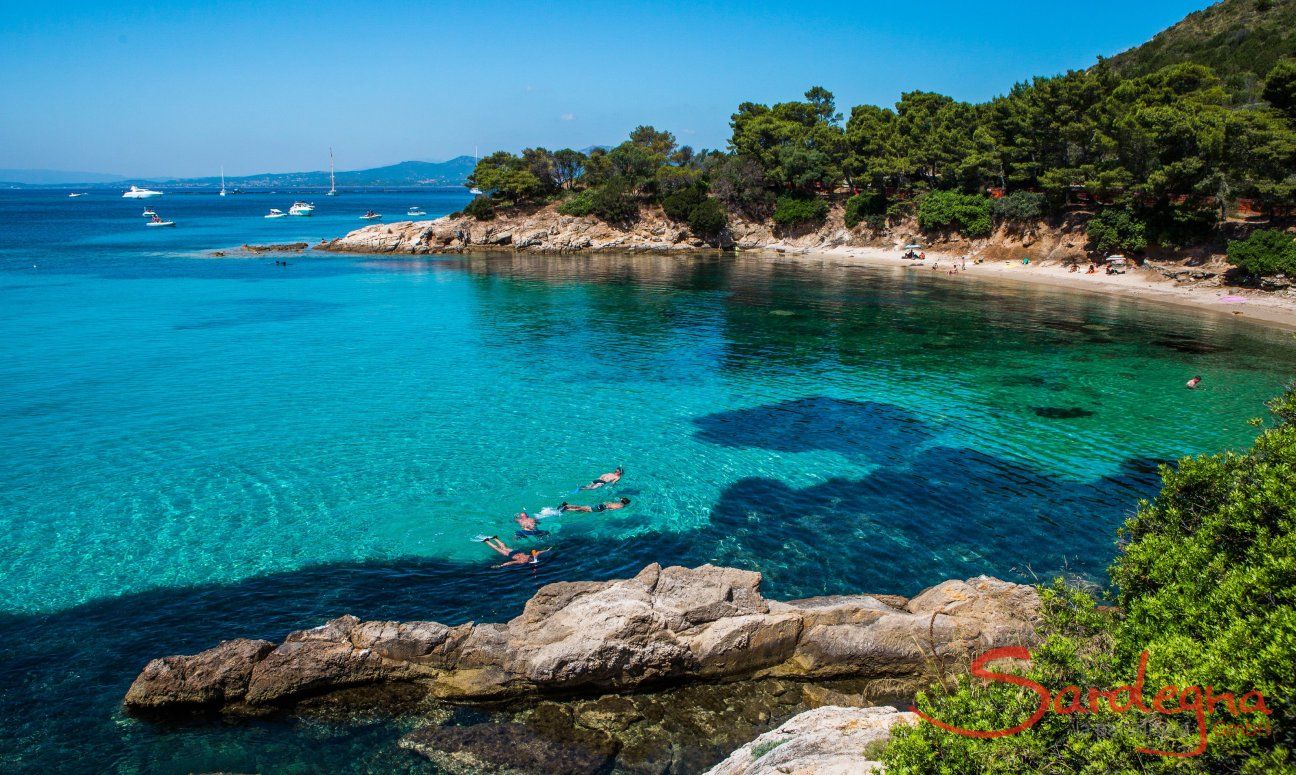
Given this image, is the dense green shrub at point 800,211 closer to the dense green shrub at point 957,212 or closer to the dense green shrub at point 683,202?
the dense green shrub at point 683,202

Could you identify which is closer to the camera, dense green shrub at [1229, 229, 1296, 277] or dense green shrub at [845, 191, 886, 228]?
dense green shrub at [1229, 229, 1296, 277]

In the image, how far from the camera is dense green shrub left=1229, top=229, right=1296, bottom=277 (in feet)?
154

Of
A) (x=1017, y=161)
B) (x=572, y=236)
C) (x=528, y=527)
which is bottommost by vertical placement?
(x=528, y=527)

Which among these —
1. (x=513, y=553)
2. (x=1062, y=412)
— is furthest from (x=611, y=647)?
(x=1062, y=412)

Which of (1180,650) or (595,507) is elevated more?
(1180,650)

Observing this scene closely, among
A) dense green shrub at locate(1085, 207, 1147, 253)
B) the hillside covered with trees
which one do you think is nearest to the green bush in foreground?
the hillside covered with trees

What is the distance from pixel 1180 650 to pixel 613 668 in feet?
28.1

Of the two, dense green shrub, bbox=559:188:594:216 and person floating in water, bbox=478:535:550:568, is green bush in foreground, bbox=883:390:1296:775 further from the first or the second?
dense green shrub, bbox=559:188:594:216

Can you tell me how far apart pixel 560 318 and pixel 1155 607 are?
4206 cm

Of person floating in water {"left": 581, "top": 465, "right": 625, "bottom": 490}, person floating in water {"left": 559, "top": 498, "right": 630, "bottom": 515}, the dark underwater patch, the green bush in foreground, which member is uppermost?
the green bush in foreground

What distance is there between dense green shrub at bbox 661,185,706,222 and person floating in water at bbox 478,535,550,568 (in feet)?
239

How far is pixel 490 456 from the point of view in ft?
78.0

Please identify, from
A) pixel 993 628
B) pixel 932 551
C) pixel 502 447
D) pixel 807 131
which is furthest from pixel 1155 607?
pixel 807 131

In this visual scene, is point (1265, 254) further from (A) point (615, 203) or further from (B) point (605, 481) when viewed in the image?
(A) point (615, 203)
